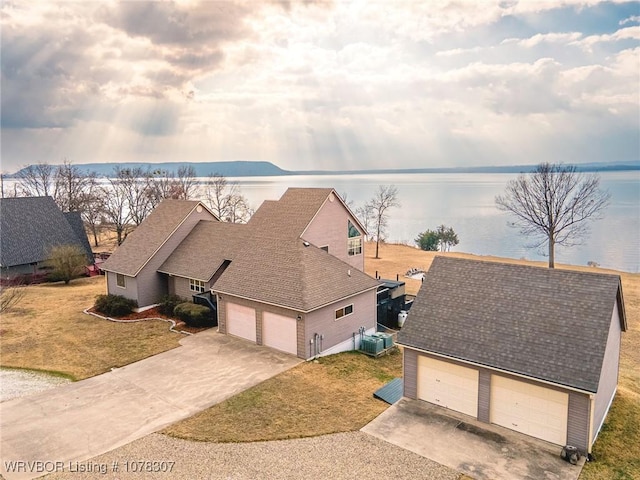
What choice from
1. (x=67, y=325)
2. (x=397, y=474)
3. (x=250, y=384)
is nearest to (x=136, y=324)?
(x=67, y=325)

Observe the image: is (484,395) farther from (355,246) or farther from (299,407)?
(355,246)

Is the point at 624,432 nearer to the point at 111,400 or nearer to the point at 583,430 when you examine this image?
the point at 583,430

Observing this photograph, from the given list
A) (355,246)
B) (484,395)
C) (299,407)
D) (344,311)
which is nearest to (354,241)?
(355,246)

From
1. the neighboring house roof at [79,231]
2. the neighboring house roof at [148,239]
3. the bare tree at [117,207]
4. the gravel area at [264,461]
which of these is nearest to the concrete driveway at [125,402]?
the gravel area at [264,461]

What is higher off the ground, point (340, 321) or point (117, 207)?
point (117, 207)

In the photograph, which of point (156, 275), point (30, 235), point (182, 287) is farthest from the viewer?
point (30, 235)

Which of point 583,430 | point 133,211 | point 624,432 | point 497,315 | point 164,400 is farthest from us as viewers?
point 133,211
